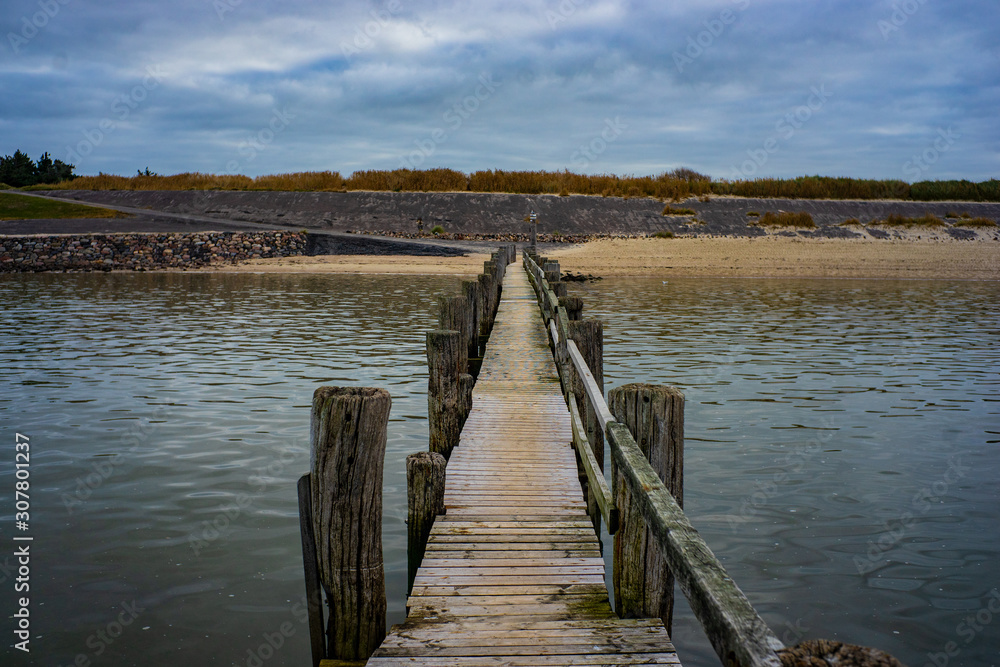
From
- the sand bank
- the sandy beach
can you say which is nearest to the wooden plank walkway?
the sandy beach

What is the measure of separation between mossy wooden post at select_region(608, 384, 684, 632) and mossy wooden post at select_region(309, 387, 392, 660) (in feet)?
4.37

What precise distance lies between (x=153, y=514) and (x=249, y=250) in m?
39.0

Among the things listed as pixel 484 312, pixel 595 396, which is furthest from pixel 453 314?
pixel 595 396

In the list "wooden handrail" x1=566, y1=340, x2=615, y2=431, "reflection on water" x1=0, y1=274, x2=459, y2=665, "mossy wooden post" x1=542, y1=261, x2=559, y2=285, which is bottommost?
"reflection on water" x1=0, y1=274, x2=459, y2=665

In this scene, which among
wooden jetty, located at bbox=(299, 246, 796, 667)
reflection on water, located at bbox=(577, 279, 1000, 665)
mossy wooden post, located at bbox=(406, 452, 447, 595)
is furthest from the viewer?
reflection on water, located at bbox=(577, 279, 1000, 665)

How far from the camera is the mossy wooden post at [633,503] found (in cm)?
394

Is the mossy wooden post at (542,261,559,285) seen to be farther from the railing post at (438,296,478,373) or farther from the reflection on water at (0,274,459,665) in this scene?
the railing post at (438,296,478,373)

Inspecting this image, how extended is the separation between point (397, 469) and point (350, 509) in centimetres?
467

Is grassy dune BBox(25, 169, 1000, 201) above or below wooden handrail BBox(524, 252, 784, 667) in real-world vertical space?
above

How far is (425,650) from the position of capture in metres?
3.74

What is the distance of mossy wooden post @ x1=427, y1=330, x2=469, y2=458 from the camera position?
7.53 meters

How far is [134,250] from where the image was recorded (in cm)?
4169

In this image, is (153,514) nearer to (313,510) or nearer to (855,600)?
(313,510)

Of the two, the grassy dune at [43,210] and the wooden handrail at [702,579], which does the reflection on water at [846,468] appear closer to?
the wooden handrail at [702,579]
